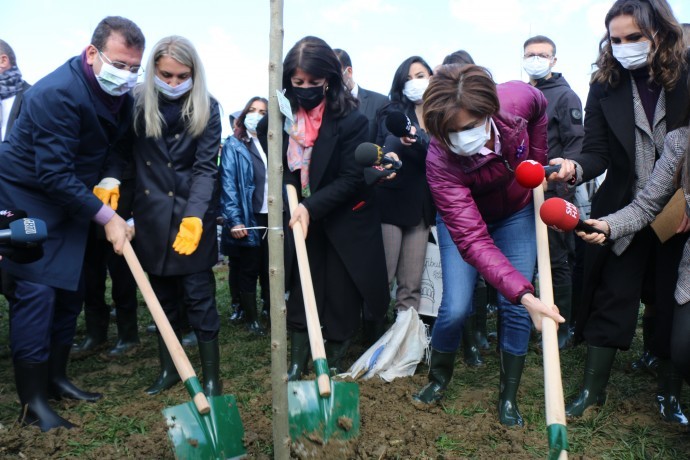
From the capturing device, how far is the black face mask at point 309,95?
3.37m

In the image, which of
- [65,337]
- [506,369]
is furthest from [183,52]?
[506,369]

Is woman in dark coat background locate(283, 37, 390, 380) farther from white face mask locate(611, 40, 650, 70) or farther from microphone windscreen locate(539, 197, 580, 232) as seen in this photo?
white face mask locate(611, 40, 650, 70)

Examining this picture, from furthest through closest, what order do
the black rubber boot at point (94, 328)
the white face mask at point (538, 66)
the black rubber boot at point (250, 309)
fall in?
the black rubber boot at point (250, 309), the white face mask at point (538, 66), the black rubber boot at point (94, 328)

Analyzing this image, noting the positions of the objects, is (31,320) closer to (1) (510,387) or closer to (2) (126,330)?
(2) (126,330)

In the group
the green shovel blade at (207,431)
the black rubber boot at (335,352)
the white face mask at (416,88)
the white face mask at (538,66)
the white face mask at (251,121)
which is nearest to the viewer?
the green shovel blade at (207,431)

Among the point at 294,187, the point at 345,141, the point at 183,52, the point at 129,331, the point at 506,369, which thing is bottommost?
the point at 129,331

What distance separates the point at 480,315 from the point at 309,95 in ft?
6.55

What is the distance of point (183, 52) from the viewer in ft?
10.7

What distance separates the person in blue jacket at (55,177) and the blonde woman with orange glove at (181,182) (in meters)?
0.21

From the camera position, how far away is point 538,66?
481 cm

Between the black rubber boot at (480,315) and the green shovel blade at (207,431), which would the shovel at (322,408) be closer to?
the green shovel blade at (207,431)

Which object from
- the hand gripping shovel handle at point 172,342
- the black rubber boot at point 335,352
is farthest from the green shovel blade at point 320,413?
the black rubber boot at point 335,352

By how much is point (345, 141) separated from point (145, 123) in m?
1.08

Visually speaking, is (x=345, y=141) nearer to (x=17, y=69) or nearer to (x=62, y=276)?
(x=62, y=276)
